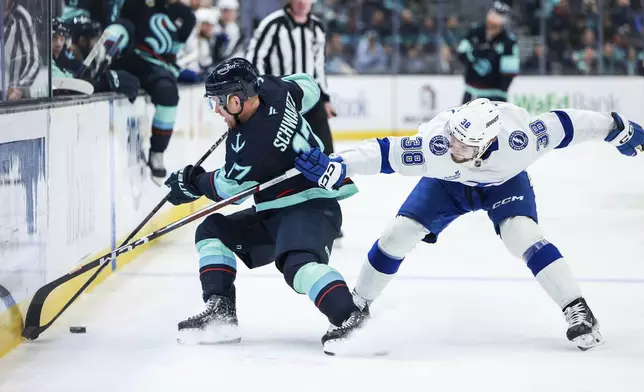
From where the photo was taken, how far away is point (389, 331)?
3947mm

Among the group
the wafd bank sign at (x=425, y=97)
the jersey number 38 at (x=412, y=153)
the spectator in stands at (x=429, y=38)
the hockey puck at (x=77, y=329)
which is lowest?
the wafd bank sign at (x=425, y=97)

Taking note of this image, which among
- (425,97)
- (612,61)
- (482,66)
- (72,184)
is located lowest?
(425,97)

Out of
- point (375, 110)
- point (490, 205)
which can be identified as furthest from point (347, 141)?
point (490, 205)

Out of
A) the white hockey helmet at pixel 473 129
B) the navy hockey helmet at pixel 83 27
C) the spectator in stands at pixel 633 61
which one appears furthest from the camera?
the spectator in stands at pixel 633 61

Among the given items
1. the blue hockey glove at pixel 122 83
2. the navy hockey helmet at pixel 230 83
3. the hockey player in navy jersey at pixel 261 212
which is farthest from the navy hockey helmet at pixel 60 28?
the navy hockey helmet at pixel 230 83

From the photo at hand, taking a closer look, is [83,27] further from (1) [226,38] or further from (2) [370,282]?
(1) [226,38]

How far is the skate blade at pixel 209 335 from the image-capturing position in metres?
3.76

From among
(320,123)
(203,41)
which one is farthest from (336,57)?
(320,123)

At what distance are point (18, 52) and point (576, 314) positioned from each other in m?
2.11

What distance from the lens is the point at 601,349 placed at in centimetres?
365

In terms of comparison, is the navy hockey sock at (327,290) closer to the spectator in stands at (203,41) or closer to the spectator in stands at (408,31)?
the spectator in stands at (203,41)

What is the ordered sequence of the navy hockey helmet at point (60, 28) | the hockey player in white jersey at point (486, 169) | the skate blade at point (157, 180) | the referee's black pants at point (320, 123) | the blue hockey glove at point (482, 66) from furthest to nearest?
1. the blue hockey glove at point (482, 66)
2. the skate blade at point (157, 180)
3. the referee's black pants at point (320, 123)
4. the navy hockey helmet at point (60, 28)
5. the hockey player in white jersey at point (486, 169)

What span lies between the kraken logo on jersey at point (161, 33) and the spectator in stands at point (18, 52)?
1.91 m

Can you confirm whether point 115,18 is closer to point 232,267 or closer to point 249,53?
point 249,53
